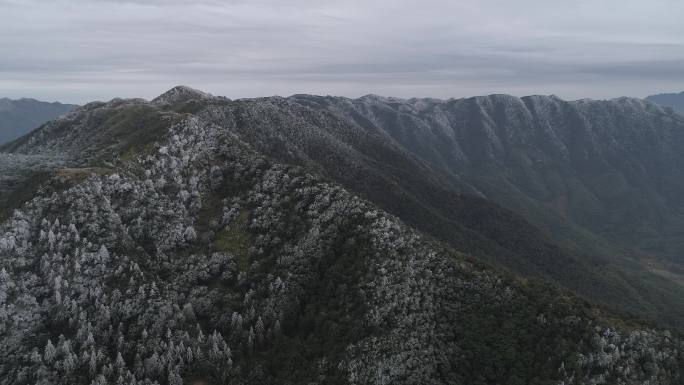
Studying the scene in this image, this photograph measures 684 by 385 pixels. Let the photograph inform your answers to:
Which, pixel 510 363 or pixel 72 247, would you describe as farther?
pixel 72 247

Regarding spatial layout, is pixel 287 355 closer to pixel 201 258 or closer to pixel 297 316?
pixel 297 316

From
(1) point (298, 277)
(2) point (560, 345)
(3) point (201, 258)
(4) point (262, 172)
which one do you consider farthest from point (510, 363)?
(4) point (262, 172)

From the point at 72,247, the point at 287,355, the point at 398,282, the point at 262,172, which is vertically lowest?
the point at 287,355

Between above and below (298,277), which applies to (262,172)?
above

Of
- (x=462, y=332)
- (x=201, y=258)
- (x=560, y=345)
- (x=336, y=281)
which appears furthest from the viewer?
(x=201, y=258)

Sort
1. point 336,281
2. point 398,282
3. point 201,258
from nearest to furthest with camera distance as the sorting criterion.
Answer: point 398,282 → point 336,281 → point 201,258

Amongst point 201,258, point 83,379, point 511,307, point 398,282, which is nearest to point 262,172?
point 201,258
